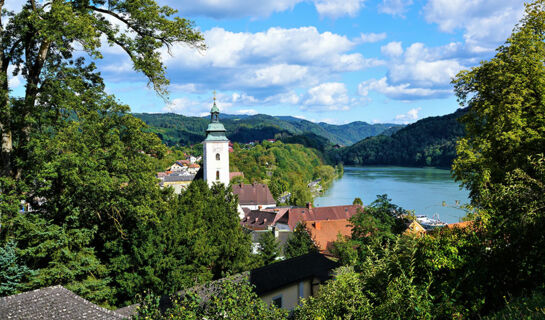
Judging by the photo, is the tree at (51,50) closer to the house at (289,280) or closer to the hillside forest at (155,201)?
the hillside forest at (155,201)

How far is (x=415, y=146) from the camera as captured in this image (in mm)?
170250

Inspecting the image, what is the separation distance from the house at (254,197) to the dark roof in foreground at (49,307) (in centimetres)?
4850

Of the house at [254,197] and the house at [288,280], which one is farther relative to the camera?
the house at [254,197]

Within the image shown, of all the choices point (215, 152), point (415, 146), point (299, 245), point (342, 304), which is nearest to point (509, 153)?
point (342, 304)

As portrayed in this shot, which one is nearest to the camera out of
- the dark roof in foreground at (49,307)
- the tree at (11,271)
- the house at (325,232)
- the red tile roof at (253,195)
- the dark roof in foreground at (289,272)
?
the dark roof in foreground at (49,307)

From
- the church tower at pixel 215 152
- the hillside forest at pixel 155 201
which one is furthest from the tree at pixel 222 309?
the church tower at pixel 215 152

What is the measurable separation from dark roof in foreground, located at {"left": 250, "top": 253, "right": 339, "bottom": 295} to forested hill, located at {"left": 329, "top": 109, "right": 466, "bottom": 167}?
428 ft

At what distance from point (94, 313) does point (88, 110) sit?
5.18 metres

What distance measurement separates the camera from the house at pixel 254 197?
Answer: 59.7 meters

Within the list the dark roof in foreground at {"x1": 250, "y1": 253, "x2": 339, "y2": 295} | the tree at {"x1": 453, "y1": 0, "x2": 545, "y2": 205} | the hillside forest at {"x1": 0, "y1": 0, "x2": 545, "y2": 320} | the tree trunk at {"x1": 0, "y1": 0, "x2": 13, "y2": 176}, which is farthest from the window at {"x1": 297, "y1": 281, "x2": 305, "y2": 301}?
the tree trunk at {"x1": 0, "y1": 0, "x2": 13, "y2": 176}

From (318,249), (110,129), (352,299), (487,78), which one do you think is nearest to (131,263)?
(110,129)

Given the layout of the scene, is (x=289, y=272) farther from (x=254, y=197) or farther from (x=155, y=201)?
(x=254, y=197)

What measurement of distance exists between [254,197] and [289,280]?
150 ft

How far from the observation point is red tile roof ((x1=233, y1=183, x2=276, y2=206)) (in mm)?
59875
